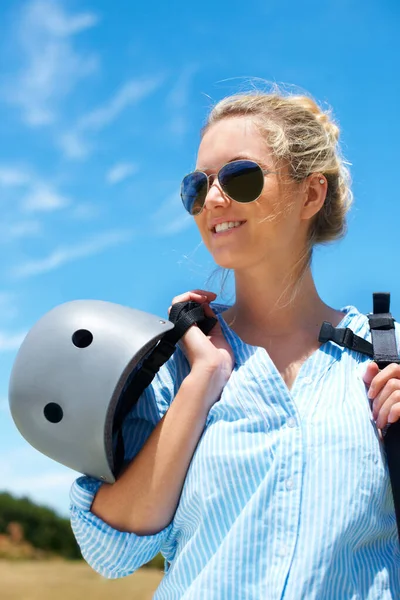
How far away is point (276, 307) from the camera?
3.52m

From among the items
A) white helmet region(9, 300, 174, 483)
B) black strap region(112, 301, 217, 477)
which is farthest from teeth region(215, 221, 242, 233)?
white helmet region(9, 300, 174, 483)

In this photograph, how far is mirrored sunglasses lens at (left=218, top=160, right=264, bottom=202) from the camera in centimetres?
325

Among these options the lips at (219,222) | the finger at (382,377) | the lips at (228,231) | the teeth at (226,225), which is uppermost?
the lips at (219,222)

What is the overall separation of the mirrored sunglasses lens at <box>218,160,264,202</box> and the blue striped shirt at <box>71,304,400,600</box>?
2.36ft

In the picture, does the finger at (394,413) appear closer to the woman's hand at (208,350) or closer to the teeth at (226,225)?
the woman's hand at (208,350)

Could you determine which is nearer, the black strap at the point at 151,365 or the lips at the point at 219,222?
the black strap at the point at 151,365

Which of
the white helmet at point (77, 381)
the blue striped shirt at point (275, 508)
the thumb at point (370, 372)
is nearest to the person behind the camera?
the blue striped shirt at point (275, 508)

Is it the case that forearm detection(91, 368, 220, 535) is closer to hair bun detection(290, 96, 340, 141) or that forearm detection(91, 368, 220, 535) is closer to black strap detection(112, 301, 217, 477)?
black strap detection(112, 301, 217, 477)

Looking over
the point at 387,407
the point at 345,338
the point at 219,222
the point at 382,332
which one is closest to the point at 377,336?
the point at 382,332

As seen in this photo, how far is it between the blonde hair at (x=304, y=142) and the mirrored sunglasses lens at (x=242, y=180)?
17 centimetres

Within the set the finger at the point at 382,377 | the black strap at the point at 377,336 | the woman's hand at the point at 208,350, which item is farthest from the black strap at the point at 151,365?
the finger at the point at 382,377

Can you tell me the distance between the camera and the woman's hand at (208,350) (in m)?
3.11

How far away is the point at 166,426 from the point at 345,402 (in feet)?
2.44

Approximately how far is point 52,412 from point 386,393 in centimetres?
136
